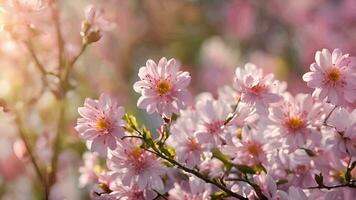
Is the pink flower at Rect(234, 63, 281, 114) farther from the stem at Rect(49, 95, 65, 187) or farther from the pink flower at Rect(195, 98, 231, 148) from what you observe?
the stem at Rect(49, 95, 65, 187)

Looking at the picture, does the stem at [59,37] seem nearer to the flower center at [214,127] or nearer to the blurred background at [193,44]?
the flower center at [214,127]

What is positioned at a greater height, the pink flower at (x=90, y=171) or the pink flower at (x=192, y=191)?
the pink flower at (x=90, y=171)

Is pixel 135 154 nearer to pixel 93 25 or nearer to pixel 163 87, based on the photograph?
pixel 163 87

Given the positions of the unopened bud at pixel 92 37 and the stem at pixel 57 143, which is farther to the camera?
the stem at pixel 57 143

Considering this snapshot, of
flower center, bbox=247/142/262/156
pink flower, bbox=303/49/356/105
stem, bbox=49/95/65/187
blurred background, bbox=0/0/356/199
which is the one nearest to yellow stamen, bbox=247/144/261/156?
flower center, bbox=247/142/262/156

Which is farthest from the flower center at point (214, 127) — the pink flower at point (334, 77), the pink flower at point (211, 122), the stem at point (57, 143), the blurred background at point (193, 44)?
the blurred background at point (193, 44)

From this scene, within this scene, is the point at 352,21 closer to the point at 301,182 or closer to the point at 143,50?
the point at 143,50

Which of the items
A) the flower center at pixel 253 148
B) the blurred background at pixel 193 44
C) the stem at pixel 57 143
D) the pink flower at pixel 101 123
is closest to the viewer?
the pink flower at pixel 101 123
